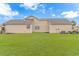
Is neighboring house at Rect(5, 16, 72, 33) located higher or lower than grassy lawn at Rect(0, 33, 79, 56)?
higher

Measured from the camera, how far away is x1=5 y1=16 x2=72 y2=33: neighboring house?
1896 millimetres

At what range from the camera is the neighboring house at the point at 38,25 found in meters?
1.90

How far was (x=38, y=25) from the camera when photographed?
1916mm

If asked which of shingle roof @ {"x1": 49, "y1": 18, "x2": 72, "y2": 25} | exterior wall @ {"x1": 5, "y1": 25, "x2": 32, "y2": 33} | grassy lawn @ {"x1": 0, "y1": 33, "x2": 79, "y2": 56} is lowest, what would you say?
grassy lawn @ {"x1": 0, "y1": 33, "x2": 79, "y2": 56}

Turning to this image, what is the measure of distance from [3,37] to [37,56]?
0.33m

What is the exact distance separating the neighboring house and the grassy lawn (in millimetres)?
42

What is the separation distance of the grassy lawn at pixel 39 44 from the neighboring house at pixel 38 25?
0.14 ft

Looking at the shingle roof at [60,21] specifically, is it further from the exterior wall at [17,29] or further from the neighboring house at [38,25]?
the exterior wall at [17,29]

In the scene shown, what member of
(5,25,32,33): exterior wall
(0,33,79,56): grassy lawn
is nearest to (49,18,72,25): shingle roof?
(0,33,79,56): grassy lawn

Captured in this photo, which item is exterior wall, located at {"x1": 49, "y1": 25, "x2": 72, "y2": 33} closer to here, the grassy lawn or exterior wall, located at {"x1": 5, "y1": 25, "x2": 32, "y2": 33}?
the grassy lawn

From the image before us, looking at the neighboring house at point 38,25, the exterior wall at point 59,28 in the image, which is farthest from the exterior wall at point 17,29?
the exterior wall at point 59,28

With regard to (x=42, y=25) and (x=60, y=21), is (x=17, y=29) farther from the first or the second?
(x=60, y=21)

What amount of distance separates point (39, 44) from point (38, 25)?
16cm

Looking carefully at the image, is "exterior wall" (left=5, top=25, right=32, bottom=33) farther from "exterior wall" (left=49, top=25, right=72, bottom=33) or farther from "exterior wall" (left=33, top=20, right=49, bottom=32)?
"exterior wall" (left=49, top=25, right=72, bottom=33)
